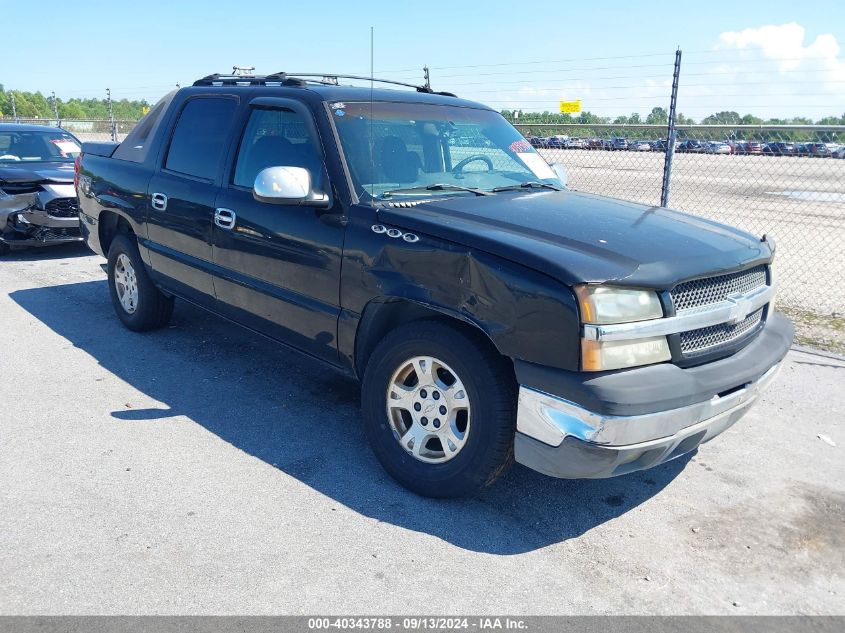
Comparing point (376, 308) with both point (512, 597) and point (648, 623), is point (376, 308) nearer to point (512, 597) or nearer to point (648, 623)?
point (512, 597)

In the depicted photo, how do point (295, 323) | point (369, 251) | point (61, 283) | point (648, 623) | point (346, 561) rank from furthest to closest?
point (61, 283) < point (295, 323) < point (369, 251) < point (346, 561) < point (648, 623)

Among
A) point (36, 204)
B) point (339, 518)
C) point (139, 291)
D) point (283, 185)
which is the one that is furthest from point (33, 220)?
point (339, 518)

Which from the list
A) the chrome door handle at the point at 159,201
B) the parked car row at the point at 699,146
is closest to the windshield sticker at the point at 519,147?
the chrome door handle at the point at 159,201

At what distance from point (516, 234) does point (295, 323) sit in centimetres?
155

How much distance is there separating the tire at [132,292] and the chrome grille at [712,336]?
4205 mm

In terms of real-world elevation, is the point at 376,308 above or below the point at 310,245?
below

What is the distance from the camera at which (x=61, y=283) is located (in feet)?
25.3

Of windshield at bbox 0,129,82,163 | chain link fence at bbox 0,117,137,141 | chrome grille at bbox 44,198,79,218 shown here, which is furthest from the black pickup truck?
chain link fence at bbox 0,117,137,141

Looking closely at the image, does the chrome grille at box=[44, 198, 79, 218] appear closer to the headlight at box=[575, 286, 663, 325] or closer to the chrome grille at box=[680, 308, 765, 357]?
the headlight at box=[575, 286, 663, 325]

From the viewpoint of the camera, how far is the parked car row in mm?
8203

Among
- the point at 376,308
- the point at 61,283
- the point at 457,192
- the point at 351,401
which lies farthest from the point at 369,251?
the point at 61,283

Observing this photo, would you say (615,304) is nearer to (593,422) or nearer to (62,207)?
(593,422)

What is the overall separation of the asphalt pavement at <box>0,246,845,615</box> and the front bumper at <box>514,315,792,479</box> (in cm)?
46

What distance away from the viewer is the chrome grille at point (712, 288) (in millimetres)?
3088
